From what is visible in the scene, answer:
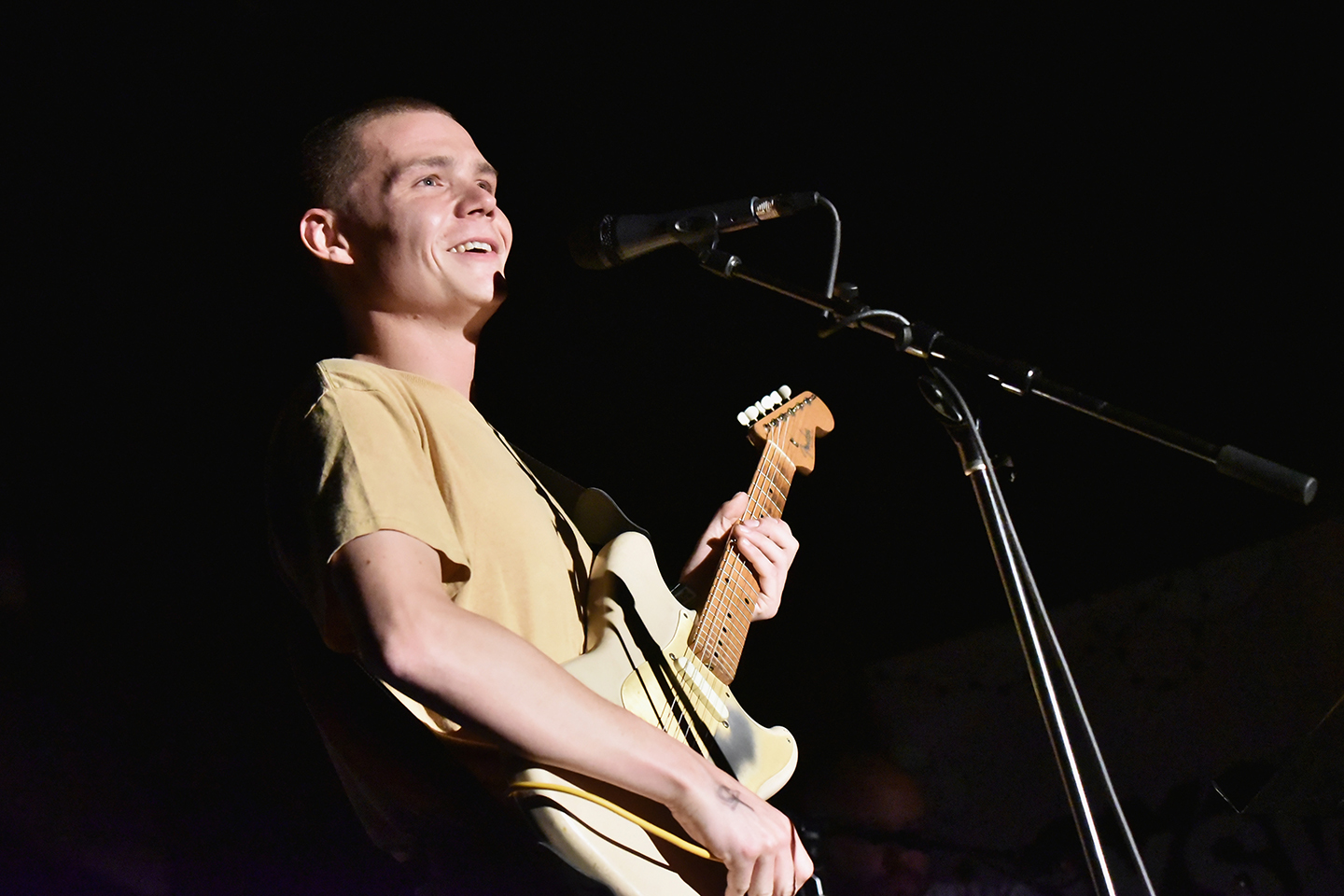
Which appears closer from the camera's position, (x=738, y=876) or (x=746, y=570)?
(x=738, y=876)

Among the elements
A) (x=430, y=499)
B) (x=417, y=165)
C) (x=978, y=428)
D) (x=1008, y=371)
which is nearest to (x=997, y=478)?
(x=978, y=428)

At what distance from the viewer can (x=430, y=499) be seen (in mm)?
1464

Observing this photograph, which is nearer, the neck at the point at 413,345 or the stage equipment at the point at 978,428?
the stage equipment at the point at 978,428

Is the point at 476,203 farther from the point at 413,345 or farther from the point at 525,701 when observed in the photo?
the point at 525,701

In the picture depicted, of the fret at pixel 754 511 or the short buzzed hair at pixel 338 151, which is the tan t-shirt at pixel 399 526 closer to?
the fret at pixel 754 511

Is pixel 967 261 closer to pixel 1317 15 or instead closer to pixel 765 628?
pixel 1317 15

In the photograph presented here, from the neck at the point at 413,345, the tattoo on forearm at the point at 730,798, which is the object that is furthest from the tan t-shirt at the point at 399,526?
the tattoo on forearm at the point at 730,798

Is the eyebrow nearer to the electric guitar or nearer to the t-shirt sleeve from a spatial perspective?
the t-shirt sleeve

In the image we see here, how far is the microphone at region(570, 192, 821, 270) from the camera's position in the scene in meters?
1.88

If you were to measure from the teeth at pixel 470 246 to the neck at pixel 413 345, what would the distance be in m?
0.14

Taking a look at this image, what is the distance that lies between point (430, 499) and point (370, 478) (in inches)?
3.9

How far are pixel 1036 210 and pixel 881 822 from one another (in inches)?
84.5

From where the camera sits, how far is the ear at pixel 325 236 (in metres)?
1.94

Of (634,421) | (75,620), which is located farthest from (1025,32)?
(75,620)
